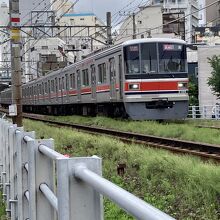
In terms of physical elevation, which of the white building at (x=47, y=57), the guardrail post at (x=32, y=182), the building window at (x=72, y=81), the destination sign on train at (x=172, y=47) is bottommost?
the guardrail post at (x=32, y=182)

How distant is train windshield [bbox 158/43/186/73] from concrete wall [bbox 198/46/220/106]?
29560mm

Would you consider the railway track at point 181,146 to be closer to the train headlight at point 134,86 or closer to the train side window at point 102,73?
the train headlight at point 134,86

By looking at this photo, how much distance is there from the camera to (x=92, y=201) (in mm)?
2463

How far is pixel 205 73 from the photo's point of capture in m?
51.3

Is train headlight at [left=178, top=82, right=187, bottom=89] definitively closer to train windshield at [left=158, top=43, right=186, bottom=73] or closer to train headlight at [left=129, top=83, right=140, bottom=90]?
train windshield at [left=158, top=43, right=186, bottom=73]

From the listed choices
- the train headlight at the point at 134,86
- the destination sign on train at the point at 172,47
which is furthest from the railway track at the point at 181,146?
the destination sign on train at the point at 172,47

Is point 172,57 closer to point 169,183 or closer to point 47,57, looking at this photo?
point 169,183

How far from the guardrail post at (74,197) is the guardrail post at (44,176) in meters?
1.28

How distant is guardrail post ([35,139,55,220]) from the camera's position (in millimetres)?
3812

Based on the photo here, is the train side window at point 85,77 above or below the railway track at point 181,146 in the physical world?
above

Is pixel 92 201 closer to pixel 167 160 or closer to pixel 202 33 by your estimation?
pixel 167 160

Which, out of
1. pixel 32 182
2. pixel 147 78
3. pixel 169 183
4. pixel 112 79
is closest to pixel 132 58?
pixel 147 78

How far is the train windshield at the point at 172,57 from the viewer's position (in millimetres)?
20141

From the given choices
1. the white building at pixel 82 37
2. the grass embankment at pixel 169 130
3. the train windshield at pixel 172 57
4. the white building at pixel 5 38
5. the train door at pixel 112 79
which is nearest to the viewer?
the grass embankment at pixel 169 130
